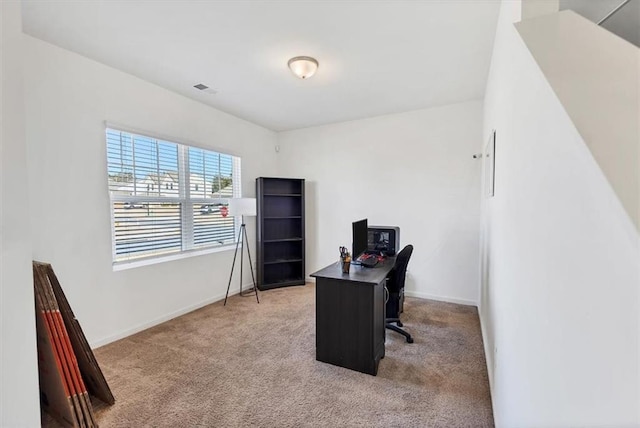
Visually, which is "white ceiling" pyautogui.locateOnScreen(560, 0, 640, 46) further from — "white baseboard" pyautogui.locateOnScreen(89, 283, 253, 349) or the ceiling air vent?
"white baseboard" pyautogui.locateOnScreen(89, 283, 253, 349)

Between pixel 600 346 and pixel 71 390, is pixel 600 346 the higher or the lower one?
the higher one

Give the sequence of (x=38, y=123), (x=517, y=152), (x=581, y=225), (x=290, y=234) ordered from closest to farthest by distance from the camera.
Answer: (x=581, y=225) → (x=517, y=152) → (x=38, y=123) → (x=290, y=234)

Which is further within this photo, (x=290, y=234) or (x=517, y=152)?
(x=290, y=234)

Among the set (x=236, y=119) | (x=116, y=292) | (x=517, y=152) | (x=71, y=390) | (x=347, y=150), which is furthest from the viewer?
(x=347, y=150)

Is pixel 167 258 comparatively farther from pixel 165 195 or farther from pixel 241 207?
pixel 241 207

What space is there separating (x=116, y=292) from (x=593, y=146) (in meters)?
3.59

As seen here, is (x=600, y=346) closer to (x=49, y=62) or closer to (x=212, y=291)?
(x=49, y=62)

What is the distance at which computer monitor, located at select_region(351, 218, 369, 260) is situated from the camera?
2807mm

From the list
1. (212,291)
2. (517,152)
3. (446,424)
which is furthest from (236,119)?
(446,424)

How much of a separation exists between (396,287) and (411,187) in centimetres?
180

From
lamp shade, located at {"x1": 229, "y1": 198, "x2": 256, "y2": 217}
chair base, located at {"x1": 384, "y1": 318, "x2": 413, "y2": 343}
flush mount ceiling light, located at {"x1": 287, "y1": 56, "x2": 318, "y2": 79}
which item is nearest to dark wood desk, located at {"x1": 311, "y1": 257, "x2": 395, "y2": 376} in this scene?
chair base, located at {"x1": 384, "y1": 318, "x2": 413, "y2": 343}

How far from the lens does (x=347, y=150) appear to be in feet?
15.1

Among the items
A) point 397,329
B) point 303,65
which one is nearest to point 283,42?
point 303,65

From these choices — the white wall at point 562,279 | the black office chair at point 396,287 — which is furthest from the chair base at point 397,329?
the white wall at point 562,279
